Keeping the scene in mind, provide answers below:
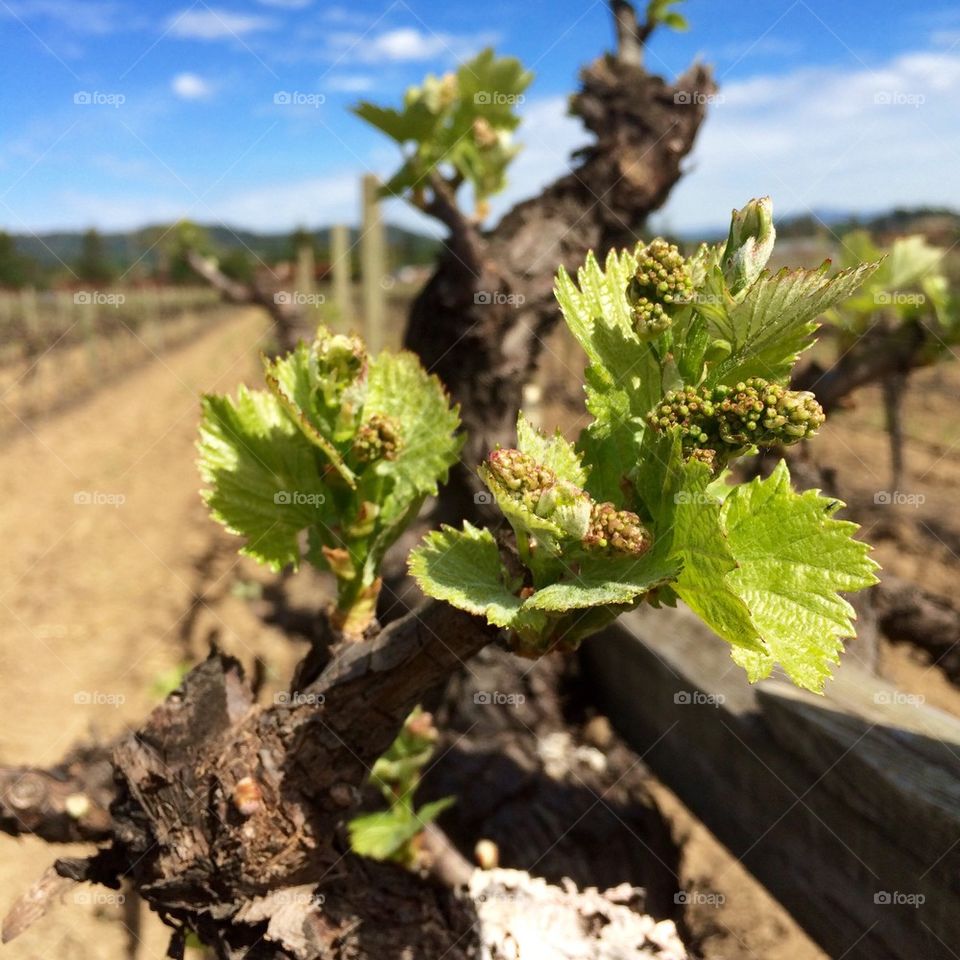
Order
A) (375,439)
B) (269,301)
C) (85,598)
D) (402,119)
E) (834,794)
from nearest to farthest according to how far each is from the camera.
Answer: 1. (375,439)
2. (834,794)
3. (402,119)
4. (269,301)
5. (85,598)

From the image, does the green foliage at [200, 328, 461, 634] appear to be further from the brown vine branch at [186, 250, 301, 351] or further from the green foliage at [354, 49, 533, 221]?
the brown vine branch at [186, 250, 301, 351]

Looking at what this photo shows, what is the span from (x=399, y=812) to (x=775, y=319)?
152 cm

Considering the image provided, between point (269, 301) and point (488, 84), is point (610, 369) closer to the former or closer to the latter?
point (488, 84)

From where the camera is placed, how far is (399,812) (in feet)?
6.33

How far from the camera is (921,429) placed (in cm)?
977

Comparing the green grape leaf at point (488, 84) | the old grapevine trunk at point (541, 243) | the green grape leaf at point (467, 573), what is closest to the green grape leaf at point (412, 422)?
the green grape leaf at point (467, 573)

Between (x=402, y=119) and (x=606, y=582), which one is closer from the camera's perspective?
(x=606, y=582)

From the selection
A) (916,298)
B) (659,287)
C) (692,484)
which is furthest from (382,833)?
(916,298)

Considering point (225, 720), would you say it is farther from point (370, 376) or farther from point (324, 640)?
point (370, 376)

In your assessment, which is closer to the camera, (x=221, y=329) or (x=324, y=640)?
(x=324, y=640)

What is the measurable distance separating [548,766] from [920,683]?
7.33 feet

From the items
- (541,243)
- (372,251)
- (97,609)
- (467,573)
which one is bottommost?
(97,609)

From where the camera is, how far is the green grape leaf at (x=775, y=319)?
92 centimetres

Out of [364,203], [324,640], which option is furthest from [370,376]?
[364,203]
